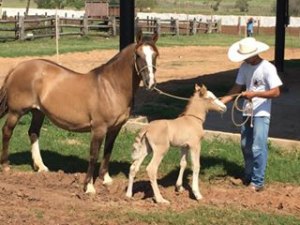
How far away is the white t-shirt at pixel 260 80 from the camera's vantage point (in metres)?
Answer: 7.75

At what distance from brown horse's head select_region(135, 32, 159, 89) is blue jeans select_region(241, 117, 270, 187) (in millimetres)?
1439

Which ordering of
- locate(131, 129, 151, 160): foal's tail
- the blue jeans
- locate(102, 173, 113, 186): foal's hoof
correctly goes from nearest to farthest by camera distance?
locate(131, 129, 151, 160): foal's tail, the blue jeans, locate(102, 173, 113, 186): foal's hoof

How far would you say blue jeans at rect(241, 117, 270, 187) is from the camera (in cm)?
792

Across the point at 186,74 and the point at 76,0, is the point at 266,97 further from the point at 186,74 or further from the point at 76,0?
the point at 76,0

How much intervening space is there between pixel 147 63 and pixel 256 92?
136 centimetres

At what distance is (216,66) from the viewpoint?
2605 centimetres

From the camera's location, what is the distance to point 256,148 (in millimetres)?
7969

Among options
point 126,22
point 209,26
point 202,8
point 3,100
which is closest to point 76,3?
point 202,8

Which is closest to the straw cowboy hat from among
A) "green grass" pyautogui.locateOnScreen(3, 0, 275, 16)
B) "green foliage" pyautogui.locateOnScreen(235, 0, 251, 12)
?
"green grass" pyautogui.locateOnScreen(3, 0, 275, 16)

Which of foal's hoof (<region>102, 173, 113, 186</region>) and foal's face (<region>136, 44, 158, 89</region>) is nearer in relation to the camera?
foal's face (<region>136, 44, 158, 89</region>)

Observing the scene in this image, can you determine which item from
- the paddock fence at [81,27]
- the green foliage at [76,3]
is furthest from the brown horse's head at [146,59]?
the green foliage at [76,3]

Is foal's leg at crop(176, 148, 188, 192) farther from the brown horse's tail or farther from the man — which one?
the brown horse's tail

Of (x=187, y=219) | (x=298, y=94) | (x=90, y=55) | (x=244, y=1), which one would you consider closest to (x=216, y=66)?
(x=90, y=55)

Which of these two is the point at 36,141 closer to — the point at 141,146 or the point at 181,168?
the point at 141,146
